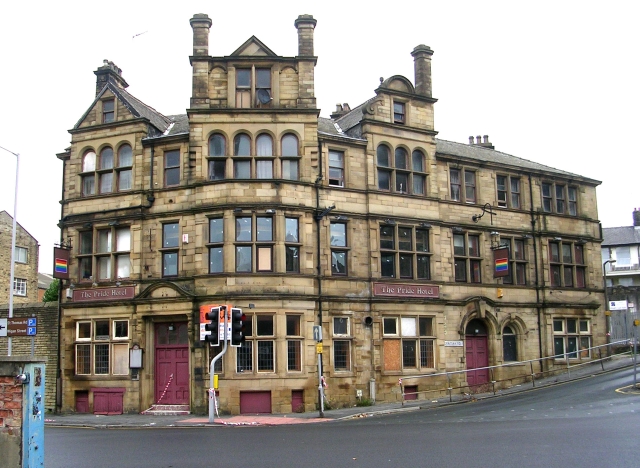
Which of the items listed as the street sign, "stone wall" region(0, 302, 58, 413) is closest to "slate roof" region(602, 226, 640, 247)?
"stone wall" region(0, 302, 58, 413)

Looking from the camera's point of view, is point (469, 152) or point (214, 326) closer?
point (214, 326)

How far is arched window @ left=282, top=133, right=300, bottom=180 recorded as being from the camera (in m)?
28.1

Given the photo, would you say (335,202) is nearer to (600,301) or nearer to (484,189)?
(484,189)

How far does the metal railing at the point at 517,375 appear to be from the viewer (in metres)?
29.5

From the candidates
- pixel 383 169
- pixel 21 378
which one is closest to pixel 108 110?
pixel 383 169

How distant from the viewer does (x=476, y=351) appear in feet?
106

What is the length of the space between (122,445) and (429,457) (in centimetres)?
737

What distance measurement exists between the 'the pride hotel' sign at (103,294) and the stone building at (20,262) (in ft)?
79.5

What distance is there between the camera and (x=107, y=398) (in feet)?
91.9

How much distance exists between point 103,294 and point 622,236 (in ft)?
188

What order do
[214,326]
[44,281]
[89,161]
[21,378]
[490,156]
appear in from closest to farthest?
[21,378], [214,326], [89,161], [490,156], [44,281]

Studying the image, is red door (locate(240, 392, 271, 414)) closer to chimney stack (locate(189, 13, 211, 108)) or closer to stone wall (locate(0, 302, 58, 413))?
stone wall (locate(0, 302, 58, 413))

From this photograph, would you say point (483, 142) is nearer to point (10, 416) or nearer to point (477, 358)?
point (477, 358)

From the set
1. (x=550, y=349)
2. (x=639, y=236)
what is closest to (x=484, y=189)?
(x=550, y=349)
